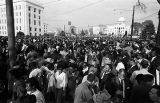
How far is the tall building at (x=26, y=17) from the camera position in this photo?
347 feet

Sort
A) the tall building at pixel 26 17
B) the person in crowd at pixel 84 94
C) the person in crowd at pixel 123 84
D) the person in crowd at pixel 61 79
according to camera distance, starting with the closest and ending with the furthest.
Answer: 1. the person in crowd at pixel 84 94
2. the person in crowd at pixel 123 84
3. the person in crowd at pixel 61 79
4. the tall building at pixel 26 17

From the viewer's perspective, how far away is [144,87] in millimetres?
4547

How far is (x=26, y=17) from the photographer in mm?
105062

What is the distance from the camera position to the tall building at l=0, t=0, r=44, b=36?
347ft

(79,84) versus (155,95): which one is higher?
(155,95)

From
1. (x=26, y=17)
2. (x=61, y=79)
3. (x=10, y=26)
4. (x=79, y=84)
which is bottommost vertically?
(x=61, y=79)

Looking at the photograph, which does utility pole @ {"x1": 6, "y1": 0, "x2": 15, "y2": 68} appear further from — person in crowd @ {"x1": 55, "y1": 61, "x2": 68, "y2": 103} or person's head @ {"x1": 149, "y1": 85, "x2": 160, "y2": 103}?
person's head @ {"x1": 149, "y1": 85, "x2": 160, "y2": 103}

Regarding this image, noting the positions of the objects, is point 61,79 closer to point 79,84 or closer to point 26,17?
point 79,84

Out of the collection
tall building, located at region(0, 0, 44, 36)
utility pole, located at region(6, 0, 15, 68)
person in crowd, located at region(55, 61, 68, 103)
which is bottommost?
person in crowd, located at region(55, 61, 68, 103)

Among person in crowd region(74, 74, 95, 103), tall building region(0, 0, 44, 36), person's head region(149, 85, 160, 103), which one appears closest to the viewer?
person's head region(149, 85, 160, 103)

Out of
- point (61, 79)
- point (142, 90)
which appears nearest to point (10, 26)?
point (61, 79)

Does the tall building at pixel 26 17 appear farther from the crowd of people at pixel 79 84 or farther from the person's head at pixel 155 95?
the person's head at pixel 155 95

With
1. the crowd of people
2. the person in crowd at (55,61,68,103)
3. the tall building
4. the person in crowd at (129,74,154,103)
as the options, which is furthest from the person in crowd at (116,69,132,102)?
the tall building

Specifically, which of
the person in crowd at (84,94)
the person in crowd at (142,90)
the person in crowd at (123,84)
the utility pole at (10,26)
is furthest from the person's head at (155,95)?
the utility pole at (10,26)
